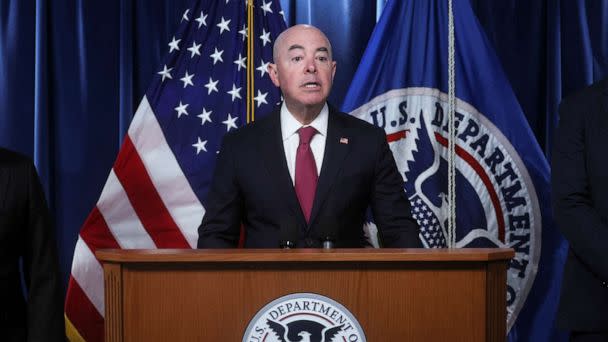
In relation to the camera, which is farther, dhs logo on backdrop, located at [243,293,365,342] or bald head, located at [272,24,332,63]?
bald head, located at [272,24,332,63]

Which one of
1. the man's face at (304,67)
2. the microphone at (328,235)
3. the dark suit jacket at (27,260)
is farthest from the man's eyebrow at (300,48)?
the dark suit jacket at (27,260)

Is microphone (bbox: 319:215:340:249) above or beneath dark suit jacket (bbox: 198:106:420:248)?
beneath

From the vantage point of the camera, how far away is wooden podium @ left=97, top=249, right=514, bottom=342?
1.67 metres

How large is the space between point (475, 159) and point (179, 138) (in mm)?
1291

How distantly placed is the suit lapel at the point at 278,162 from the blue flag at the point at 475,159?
0.89 metres

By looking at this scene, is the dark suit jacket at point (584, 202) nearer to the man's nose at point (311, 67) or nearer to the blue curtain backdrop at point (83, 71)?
the man's nose at point (311, 67)

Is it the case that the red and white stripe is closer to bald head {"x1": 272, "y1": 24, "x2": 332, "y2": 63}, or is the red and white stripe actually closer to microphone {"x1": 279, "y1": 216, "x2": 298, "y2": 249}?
bald head {"x1": 272, "y1": 24, "x2": 332, "y2": 63}

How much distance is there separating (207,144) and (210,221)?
0.89 metres

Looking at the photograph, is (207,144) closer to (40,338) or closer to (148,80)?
(148,80)

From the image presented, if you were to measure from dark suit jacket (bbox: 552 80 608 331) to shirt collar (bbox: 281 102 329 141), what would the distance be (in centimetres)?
77

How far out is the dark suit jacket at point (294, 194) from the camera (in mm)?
2447

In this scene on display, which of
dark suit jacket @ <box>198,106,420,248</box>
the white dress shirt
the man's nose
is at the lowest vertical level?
dark suit jacket @ <box>198,106,420,248</box>

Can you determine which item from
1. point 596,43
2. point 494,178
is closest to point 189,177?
point 494,178

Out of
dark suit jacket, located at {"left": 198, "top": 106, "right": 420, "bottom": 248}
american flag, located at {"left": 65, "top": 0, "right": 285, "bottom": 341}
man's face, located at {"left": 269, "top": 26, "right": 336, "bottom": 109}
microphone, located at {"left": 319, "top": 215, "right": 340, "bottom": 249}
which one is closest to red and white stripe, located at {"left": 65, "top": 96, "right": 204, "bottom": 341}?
american flag, located at {"left": 65, "top": 0, "right": 285, "bottom": 341}
